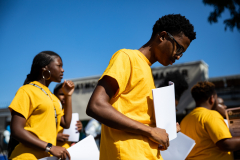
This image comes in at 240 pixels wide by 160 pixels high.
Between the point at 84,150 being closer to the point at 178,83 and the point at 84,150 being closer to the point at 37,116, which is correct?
the point at 37,116

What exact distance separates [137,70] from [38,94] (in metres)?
1.11

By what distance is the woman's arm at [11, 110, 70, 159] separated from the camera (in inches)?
78.2

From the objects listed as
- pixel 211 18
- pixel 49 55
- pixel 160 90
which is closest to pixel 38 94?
pixel 49 55

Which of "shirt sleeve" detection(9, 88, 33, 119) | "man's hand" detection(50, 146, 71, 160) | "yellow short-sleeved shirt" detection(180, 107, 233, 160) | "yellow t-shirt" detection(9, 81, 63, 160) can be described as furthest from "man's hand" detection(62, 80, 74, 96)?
"yellow short-sleeved shirt" detection(180, 107, 233, 160)

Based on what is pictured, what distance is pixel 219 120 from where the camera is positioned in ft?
9.53

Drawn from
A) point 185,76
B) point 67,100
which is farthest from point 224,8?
point 67,100

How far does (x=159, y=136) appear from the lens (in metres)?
1.43

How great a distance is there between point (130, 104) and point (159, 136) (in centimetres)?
25

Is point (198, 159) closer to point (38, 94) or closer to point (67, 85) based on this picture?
point (67, 85)

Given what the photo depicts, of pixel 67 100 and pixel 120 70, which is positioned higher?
pixel 120 70

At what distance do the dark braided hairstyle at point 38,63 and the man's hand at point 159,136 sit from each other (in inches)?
57.9

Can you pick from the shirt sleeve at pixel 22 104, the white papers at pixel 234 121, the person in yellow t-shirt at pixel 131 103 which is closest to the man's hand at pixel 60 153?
the shirt sleeve at pixel 22 104

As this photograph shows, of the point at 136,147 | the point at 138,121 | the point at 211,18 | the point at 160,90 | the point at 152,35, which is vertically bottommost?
the point at 136,147

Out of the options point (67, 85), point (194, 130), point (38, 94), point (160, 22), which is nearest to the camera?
point (160, 22)
